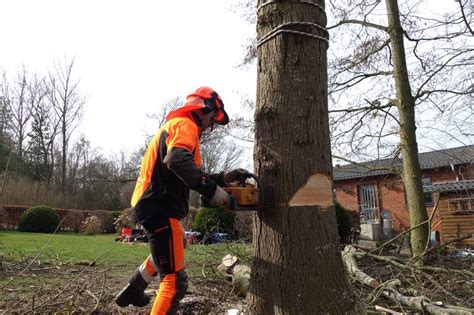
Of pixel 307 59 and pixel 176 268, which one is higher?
pixel 307 59

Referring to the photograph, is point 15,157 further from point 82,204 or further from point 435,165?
point 435,165

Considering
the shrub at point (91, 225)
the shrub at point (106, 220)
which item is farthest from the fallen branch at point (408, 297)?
the shrub at point (106, 220)

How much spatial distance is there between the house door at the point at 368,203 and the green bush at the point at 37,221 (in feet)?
61.3

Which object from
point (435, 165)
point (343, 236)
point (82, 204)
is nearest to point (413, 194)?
point (343, 236)

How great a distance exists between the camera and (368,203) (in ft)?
84.3

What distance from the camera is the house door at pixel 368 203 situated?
25188mm

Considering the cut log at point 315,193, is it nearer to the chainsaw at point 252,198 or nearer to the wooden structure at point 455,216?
the chainsaw at point 252,198

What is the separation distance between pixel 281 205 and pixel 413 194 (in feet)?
20.5

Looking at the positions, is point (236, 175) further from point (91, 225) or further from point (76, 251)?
point (91, 225)

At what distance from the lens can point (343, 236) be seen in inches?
449

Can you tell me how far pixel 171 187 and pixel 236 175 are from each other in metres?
0.48

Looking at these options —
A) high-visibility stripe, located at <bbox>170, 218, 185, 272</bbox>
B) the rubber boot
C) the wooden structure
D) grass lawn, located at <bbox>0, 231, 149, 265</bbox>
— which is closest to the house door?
the wooden structure

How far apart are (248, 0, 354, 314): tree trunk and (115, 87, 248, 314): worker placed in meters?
0.39

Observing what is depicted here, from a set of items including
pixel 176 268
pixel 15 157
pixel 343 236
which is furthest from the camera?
pixel 15 157
